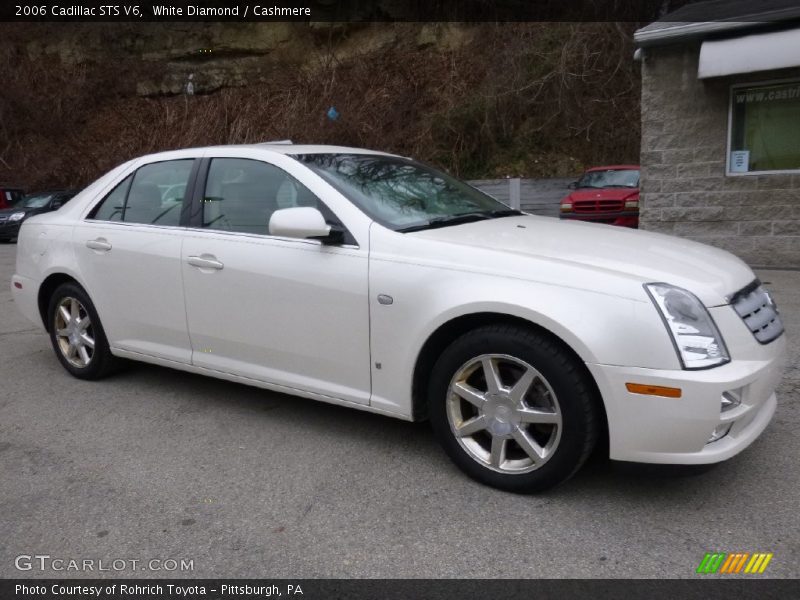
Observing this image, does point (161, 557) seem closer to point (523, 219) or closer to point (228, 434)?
point (228, 434)

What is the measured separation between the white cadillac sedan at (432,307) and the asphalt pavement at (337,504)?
27 cm

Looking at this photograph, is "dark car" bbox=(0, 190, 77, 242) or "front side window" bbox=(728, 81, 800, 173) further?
"dark car" bbox=(0, 190, 77, 242)

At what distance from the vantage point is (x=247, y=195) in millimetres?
4066

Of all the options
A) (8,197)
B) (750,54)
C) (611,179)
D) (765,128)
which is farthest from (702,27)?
(8,197)

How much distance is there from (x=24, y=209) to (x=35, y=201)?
612 millimetres

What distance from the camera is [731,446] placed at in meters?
2.85

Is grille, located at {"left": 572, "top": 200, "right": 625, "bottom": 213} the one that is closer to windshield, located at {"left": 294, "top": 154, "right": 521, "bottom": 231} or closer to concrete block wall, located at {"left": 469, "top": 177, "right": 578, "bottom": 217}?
concrete block wall, located at {"left": 469, "top": 177, "right": 578, "bottom": 217}

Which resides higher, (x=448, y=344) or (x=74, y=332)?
(x=448, y=344)

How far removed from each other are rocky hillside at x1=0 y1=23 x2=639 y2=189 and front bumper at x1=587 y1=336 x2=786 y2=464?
17.6m

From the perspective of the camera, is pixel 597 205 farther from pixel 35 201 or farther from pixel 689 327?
pixel 35 201

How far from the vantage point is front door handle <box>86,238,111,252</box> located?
15.1 feet

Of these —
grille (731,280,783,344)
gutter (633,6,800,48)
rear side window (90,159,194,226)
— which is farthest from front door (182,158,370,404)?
gutter (633,6,800,48)
